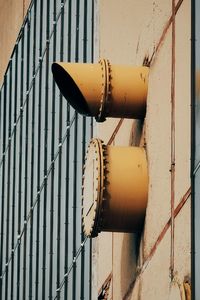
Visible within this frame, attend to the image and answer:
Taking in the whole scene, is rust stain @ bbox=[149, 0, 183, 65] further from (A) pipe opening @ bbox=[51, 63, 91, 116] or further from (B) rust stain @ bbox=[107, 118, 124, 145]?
(B) rust stain @ bbox=[107, 118, 124, 145]

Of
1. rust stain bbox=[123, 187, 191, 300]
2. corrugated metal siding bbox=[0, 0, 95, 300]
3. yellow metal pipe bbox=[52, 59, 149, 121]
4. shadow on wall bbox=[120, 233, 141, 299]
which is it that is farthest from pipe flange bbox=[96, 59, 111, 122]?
corrugated metal siding bbox=[0, 0, 95, 300]

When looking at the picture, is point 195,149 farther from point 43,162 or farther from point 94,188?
point 43,162

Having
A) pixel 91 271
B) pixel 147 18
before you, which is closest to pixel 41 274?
pixel 91 271

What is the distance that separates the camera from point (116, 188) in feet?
48.9

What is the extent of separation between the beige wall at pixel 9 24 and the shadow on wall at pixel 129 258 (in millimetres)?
15110

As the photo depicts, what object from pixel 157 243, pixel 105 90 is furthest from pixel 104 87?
pixel 157 243

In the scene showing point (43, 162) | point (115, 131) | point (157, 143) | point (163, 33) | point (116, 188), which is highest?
point (43, 162)

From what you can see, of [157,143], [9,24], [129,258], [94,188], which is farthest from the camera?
[9,24]

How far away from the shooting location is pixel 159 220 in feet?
47.6

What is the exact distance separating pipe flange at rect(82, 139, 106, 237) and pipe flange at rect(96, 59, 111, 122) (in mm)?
295

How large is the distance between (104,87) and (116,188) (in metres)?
1.08

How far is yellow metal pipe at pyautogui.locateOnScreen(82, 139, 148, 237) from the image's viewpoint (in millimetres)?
14930

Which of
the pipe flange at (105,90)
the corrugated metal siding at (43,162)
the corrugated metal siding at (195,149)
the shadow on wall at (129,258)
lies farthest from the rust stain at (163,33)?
the corrugated metal siding at (43,162)

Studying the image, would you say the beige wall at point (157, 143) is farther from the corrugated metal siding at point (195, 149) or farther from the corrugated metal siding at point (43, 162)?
the corrugated metal siding at point (43, 162)
